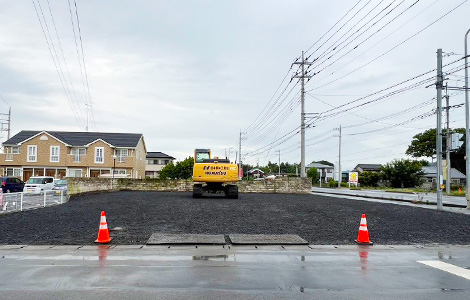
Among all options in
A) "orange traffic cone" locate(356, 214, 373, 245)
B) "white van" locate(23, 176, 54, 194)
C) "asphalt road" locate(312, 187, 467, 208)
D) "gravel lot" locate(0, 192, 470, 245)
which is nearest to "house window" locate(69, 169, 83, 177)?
"white van" locate(23, 176, 54, 194)

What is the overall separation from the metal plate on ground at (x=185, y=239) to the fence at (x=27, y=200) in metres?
9.29

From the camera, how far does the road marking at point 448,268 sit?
7.38 metres

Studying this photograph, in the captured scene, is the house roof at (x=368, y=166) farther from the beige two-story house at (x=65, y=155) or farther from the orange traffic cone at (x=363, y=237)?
the orange traffic cone at (x=363, y=237)

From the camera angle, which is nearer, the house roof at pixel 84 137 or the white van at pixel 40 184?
the white van at pixel 40 184

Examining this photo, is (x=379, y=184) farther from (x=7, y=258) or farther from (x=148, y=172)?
(x=7, y=258)

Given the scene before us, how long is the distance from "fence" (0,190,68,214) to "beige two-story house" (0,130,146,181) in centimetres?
3185

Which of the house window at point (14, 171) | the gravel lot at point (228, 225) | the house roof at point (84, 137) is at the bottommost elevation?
the gravel lot at point (228, 225)

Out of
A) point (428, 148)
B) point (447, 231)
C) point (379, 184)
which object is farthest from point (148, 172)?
point (447, 231)

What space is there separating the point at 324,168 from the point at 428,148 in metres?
42.1

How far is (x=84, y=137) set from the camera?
59469mm

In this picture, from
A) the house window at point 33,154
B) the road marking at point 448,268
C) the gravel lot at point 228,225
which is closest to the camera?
the road marking at point 448,268

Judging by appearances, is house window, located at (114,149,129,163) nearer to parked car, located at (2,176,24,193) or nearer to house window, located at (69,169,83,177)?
house window, located at (69,169,83,177)

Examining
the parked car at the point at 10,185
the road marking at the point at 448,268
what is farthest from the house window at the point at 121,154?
the road marking at the point at 448,268

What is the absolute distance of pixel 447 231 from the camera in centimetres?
1338
